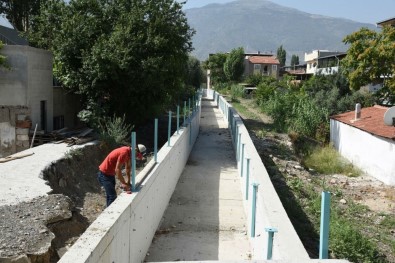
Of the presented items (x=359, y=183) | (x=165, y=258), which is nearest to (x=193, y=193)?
(x=165, y=258)

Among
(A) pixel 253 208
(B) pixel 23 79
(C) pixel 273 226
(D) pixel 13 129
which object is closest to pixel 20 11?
(B) pixel 23 79

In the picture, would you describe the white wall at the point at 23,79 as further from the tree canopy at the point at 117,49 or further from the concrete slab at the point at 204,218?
the concrete slab at the point at 204,218

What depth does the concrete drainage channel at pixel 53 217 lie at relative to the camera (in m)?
6.19

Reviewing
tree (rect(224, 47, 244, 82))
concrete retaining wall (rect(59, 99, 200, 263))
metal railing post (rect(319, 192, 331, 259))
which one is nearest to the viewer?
metal railing post (rect(319, 192, 331, 259))

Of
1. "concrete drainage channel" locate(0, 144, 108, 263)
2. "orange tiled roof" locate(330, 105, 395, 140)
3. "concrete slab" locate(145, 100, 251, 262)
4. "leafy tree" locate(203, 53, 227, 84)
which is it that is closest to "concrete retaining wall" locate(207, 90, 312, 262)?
"concrete slab" locate(145, 100, 251, 262)

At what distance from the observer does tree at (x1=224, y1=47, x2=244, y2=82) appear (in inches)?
2594

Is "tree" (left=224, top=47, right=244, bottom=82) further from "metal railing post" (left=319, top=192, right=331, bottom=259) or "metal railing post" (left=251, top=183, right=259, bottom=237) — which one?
"metal railing post" (left=319, top=192, right=331, bottom=259)

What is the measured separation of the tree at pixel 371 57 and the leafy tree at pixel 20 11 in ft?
80.3

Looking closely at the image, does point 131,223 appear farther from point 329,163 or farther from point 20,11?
point 20,11

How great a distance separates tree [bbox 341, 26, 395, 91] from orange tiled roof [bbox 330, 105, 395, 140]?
12.5ft

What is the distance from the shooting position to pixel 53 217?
757cm

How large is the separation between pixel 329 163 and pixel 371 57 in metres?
9.61

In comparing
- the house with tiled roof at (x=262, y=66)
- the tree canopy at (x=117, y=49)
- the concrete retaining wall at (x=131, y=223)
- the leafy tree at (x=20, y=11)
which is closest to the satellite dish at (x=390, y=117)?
the tree canopy at (x=117, y=49)

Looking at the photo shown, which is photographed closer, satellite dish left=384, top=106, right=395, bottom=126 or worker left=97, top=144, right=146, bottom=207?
worker left=97, top=144, right=146, bottom=207
